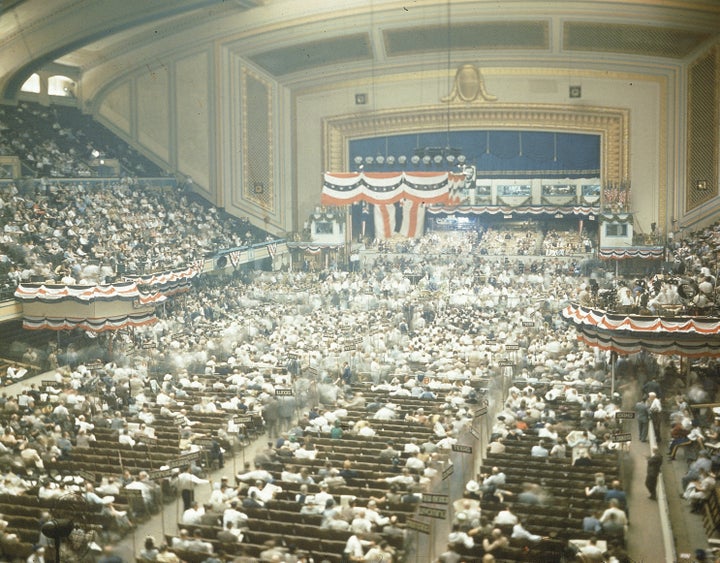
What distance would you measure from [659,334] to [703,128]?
21.1 meters

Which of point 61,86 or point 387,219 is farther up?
point 61,86

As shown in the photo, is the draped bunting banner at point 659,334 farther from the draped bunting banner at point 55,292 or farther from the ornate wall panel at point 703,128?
the ornate wall panel at point 703,128

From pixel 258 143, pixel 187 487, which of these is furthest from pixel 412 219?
pixel 187 487

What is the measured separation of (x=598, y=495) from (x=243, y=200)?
29.6 m

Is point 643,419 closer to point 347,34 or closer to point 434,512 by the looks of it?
point 434,512

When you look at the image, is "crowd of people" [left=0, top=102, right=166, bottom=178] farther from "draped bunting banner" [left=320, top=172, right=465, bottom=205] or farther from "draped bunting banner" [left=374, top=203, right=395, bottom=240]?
"draped bunting banner" [left=374, top=203, right=395, bottom=240]

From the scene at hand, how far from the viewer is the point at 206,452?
553 inches

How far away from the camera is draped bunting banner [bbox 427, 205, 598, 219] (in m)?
36.6

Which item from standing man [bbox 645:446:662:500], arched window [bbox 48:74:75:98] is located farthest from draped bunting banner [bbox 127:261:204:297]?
arched window [bbox 48:74:75:98]

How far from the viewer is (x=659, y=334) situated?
1753cm

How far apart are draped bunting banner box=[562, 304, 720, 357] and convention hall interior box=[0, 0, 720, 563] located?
0.18ft

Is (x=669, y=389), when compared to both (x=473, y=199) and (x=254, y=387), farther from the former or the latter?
(x=473, y=199)

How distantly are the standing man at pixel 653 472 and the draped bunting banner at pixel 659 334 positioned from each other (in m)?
5.20

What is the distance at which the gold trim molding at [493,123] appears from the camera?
123ft
